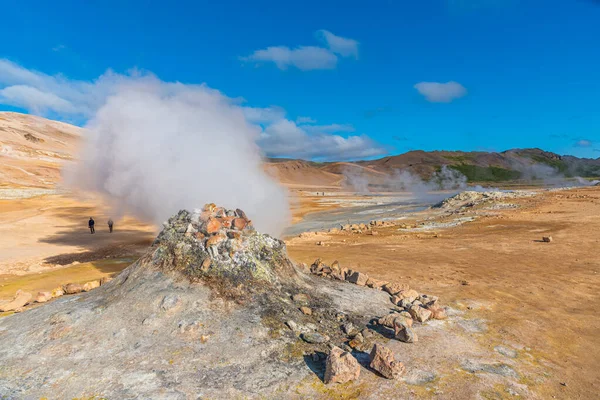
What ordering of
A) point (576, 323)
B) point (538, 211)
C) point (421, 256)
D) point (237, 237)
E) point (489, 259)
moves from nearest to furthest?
point (576, 323)
point (237, 237)
point (489, 259)
point (421, 256)
point (538, 211)

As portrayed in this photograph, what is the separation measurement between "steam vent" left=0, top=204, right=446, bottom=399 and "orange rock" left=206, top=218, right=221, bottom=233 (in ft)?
0.07

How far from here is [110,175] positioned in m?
15.7

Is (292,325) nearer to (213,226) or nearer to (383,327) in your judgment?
(383,327)

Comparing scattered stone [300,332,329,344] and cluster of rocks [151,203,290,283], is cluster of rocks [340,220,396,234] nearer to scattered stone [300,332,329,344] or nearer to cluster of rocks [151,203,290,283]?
cluster of rocks [151,203,290,283]

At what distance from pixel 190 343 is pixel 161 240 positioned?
3.17m

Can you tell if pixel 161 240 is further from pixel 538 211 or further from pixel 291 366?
pixel 538 211

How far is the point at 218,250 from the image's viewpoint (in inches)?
294

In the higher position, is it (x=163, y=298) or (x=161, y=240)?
(x=161, y=240)

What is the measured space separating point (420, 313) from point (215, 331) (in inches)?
154

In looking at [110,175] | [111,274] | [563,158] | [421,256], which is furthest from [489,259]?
[563,158]

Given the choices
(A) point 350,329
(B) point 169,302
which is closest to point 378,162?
(A) point 350,329

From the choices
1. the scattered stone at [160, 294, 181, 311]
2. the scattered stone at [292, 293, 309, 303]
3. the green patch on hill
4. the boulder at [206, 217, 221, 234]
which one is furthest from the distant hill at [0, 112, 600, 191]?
the scattered stone at [292, 293, 309, 303]

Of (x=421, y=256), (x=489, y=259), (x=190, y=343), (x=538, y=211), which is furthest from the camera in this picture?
(x=538, y=211)

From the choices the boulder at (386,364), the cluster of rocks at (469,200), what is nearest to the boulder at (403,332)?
the boulder at (386,364)
